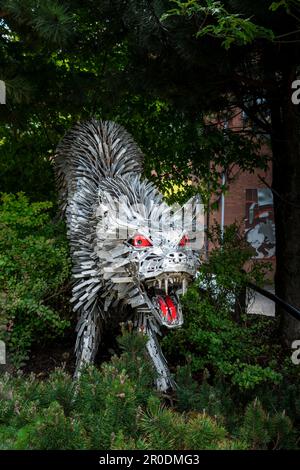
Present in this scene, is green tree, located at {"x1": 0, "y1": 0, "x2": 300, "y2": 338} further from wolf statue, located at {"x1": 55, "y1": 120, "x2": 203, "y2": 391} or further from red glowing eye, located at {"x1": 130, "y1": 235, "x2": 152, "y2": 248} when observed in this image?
red glowing eye, located at {"x1": 130, "y1": 235, "x2": 152, "y2": 248}

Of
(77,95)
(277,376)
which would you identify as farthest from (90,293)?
(77,95)

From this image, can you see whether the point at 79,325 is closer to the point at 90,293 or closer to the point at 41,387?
the point at 90,293

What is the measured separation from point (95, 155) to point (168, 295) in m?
2.17

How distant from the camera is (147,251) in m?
4.04

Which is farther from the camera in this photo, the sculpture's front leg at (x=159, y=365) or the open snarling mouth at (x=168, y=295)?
the sculpture's front leg at (x=159, y=365)

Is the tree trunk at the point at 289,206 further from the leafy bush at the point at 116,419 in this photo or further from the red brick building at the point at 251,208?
the red brick building at the point at 251,208

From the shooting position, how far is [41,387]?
3771 millimetres

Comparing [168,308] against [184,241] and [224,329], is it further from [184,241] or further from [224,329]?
[224,329]

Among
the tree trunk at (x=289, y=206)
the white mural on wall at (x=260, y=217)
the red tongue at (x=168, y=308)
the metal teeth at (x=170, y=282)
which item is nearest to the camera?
the metal teeth at (x=170, y=282)

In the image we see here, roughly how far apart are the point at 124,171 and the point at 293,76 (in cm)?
190

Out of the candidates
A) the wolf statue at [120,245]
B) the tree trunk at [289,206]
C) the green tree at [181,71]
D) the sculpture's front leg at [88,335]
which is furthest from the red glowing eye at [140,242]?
the tree trunk at [289,206]

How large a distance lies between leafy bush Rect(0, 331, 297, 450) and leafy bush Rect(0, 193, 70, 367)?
A: 3.42ft

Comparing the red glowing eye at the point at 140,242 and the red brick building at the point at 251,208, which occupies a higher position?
the red brick building at the point at 251,208

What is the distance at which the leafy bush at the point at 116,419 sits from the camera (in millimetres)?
2953
